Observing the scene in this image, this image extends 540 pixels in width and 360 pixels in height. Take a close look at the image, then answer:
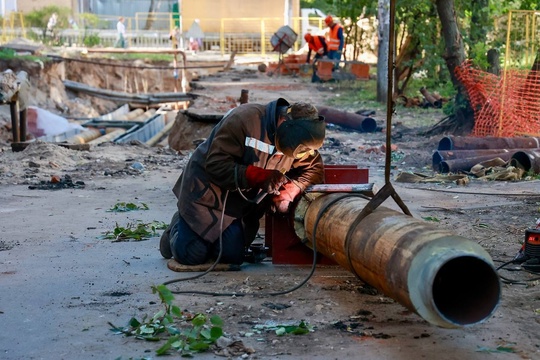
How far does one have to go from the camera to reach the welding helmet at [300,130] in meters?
5.59

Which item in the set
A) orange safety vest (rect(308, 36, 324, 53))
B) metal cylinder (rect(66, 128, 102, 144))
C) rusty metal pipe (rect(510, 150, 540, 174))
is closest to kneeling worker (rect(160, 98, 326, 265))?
rusty metal pipe (rect(510, 150, 540, 174))

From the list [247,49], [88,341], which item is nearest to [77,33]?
[247,49]

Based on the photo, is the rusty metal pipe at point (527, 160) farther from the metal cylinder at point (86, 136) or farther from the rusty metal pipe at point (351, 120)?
the metal cylinder at point (86, 136)

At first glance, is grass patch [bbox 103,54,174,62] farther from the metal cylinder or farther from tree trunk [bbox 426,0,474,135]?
tree trunk [bbox 426,0,474,135]

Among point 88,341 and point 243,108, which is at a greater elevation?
point 243,108

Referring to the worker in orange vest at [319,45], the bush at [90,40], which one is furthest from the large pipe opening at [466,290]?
the bush at [90,40]

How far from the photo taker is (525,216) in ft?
27.1

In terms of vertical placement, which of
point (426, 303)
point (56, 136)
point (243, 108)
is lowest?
point (56, 136)

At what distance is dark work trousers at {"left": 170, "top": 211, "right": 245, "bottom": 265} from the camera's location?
6270mm

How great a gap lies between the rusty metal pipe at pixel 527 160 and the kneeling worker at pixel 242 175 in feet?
19.3

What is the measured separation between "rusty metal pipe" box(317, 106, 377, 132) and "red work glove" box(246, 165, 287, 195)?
464 inches

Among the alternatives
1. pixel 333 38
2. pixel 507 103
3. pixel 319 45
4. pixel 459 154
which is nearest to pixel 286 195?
pixel 459 154

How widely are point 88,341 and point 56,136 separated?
54.5ft

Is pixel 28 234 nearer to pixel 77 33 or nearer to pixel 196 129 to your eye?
pixel 196 129
